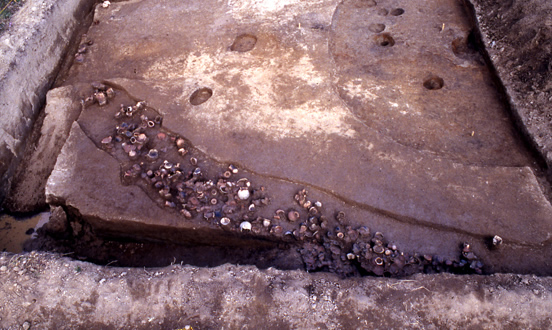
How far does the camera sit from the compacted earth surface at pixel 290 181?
6.90 feet

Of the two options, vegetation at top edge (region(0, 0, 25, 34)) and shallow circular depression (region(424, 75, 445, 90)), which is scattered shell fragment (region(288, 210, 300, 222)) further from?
vegetation at top edge (region(0, 0, 25, 34))

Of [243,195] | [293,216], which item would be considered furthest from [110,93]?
[293,216]

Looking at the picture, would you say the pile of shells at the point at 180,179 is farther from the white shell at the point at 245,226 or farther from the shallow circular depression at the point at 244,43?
the shallow circular depression at the point at 244,43

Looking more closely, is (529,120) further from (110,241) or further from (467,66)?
(110,241)

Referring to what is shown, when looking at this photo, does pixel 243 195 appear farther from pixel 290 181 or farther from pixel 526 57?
pixel 526 57

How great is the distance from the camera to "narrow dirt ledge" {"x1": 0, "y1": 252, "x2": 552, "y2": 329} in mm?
2014

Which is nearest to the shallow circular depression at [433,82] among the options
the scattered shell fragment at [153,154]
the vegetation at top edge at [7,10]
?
the scattered shell fragment at [153,154]

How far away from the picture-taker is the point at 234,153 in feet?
10.00

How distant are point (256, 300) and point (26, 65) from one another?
3089 millimetres

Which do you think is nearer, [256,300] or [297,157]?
[256,300]

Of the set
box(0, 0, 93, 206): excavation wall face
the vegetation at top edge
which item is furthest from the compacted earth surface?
the vegetation at top edge

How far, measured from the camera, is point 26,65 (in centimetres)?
356

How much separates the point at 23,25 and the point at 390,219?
3781 millimetres

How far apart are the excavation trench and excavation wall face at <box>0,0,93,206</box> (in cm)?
19
